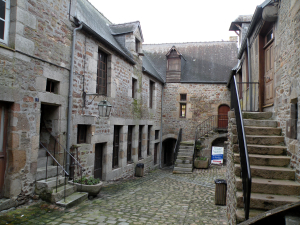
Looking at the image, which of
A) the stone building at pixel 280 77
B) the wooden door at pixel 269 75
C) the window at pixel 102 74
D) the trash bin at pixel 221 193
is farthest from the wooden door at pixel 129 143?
the wooden door at pixel 269 75

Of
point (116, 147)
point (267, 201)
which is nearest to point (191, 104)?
point (116, 147)

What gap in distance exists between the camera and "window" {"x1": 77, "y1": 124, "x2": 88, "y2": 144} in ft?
23.4

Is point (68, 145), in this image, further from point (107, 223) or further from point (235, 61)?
point (235, 61)

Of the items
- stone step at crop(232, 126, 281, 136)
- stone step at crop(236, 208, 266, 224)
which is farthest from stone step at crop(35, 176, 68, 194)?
stone step at crop(232, 126, 281, 136)

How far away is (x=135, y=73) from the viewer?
10.9m

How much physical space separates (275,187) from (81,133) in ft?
17.9

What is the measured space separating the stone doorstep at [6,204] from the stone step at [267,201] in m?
4.27

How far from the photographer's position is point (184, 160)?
11.9 m

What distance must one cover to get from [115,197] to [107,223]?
198 centimetres

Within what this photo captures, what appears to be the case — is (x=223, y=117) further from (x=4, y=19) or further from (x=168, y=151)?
(x=4, y=19)

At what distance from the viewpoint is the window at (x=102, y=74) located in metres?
8.18

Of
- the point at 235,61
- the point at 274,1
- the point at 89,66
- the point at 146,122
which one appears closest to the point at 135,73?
the point at 146,122

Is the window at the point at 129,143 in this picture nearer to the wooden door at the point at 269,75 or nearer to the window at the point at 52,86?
the window at the point at 52,86

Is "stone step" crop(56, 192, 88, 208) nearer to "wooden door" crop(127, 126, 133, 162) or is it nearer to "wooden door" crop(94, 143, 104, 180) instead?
"wooden door" crop(94, 143, 104, 180)
